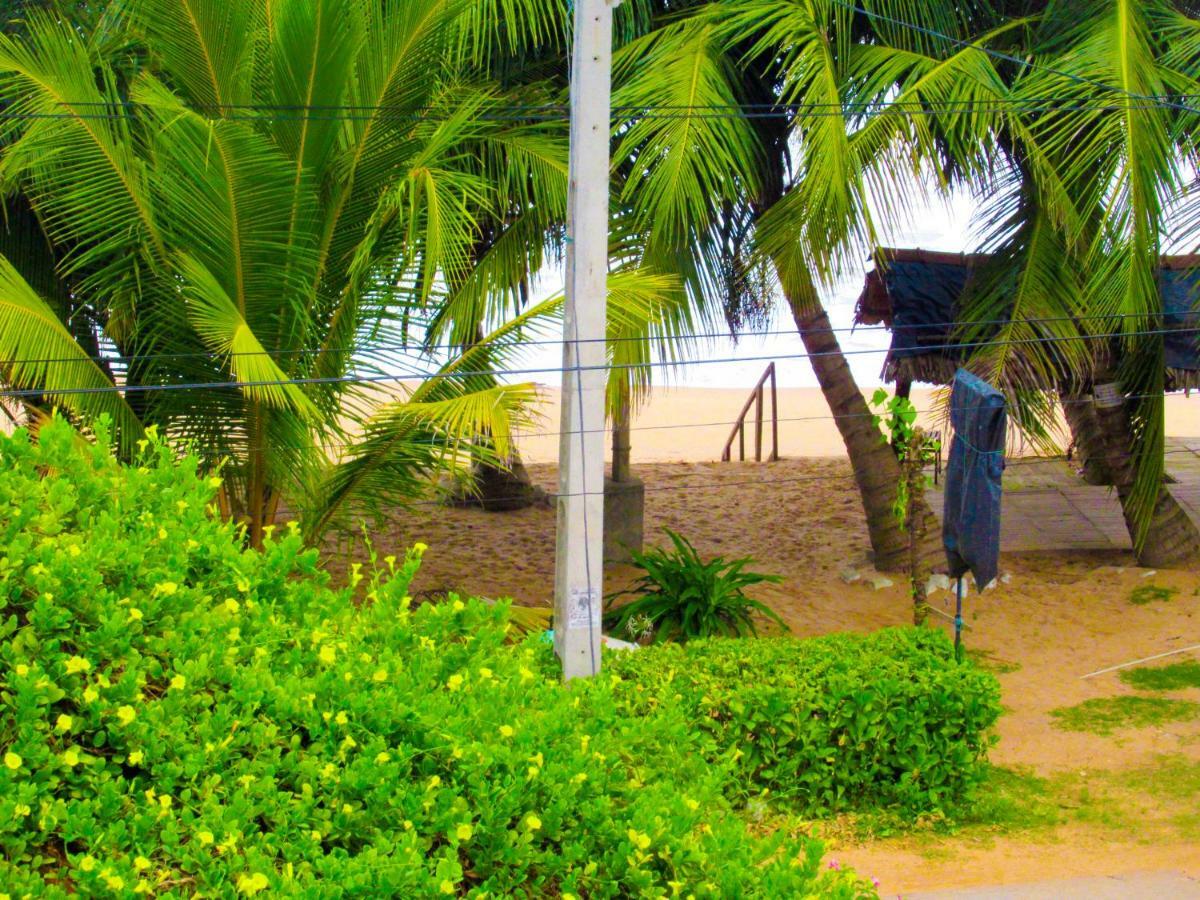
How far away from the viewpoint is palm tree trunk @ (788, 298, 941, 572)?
424 inches

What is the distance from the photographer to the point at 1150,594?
10.7 meters

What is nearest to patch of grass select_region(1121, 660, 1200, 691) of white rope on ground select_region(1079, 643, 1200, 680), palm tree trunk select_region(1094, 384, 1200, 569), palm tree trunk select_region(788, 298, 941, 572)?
white rope on ground select_region(1079, 643, 1200, 680)

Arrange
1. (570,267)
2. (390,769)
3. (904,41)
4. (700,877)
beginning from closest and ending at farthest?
(390,769), (700,877), (570,267), (904,41)

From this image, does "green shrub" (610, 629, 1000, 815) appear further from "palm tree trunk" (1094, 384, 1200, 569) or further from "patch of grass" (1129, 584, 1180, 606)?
"palm tree trunk" (1094, 384, 1200, 569)

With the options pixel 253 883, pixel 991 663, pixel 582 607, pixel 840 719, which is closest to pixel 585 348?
pixel 582 607

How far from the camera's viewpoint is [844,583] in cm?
1141

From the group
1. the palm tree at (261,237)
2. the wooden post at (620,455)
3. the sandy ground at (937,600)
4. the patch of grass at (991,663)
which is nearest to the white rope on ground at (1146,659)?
the sandy ground at (937,600)

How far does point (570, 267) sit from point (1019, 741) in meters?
4.23

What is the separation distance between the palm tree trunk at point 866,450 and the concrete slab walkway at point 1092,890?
5016mm

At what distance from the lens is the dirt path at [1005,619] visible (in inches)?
252

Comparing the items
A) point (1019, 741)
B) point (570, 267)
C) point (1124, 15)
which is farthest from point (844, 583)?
point (570, 267)

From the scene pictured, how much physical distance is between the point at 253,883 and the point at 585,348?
13.5 ft

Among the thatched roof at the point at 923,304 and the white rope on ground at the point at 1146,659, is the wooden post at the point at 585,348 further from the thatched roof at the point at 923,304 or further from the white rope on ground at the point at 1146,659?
the thatched roof at the point at 923,304

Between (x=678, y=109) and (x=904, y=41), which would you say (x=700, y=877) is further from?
(x=904, y=41)
